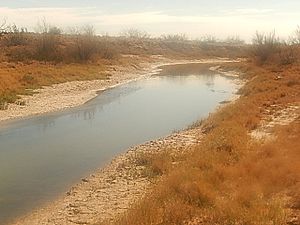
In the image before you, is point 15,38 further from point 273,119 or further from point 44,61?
point 273,119

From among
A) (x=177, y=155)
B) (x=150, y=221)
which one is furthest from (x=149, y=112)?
(x=150, y=221)

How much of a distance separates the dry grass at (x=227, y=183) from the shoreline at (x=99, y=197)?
0.62 m

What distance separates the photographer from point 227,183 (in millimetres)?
10562

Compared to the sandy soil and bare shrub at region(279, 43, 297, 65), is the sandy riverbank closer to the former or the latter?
the sandy soil

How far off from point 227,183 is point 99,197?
10.3 ft

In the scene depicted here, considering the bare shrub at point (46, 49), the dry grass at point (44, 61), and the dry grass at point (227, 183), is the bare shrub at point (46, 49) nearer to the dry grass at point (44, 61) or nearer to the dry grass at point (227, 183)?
the dry grass at point (44, 61)

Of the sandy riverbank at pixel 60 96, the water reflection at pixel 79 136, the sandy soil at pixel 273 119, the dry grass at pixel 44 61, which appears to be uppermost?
the dry grass at pixel 44 61

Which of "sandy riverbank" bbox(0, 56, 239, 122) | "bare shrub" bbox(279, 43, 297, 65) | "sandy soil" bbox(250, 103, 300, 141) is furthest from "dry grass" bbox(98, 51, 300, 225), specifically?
"bare shrub" bbox(279, 43, 297, 65)

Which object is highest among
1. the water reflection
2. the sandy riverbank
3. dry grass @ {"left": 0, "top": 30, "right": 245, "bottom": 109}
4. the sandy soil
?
dry grass @ {"left": 0, "top": 30, "right": 245, "bottom": 109}

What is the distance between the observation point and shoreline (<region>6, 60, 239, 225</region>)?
10070 mm

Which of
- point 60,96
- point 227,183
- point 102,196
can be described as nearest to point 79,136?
point 102,196

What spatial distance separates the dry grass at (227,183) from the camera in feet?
27.8

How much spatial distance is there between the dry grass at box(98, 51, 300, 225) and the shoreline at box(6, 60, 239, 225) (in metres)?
0.62

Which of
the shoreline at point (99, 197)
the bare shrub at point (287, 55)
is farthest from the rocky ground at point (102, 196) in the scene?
the bare shrub at point (287, 55)
